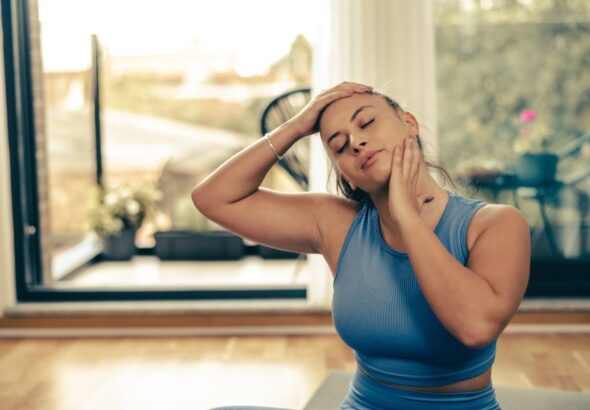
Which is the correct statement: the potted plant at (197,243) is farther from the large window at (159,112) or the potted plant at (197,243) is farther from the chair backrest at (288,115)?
the chair backrest at (288,115)

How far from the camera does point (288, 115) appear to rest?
11.9 ft

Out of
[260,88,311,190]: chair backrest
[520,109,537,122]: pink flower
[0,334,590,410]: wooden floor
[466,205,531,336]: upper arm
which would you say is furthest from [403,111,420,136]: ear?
[520,109,537,122]: pink flower

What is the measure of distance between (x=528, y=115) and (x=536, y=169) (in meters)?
0.26

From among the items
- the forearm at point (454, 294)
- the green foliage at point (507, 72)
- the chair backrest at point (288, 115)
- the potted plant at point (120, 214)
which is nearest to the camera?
the forearm at point (454, 294)

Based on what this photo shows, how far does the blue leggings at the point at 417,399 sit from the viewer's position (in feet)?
4.75

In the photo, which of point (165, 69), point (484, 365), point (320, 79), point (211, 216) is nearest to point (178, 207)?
point (165, 69)

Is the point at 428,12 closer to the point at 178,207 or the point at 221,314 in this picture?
the point at 221,314

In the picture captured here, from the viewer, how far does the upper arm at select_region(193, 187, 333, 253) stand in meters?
1.70

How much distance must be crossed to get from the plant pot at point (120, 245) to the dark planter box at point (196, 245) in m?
0.15

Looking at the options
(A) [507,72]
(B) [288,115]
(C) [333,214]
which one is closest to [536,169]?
(A) [507,72]

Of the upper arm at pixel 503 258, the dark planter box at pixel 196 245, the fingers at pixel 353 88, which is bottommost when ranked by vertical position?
Result: the dark planter box at pixel 196 245

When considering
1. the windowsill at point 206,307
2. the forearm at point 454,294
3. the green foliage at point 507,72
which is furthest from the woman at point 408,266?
the green foliage at point 507,72

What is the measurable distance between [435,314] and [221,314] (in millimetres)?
2430

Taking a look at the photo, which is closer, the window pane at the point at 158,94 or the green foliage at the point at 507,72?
the green foliage at the point at 507,72
